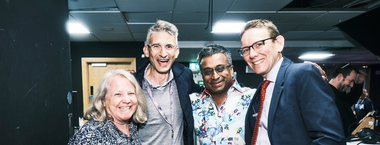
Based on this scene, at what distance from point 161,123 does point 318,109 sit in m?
1.06

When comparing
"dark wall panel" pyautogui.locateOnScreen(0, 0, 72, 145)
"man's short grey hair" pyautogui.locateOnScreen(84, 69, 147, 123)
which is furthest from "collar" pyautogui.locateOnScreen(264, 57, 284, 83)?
"dark wall panel" pyautogui.locateOnScreen(0, 0, 72, 145)

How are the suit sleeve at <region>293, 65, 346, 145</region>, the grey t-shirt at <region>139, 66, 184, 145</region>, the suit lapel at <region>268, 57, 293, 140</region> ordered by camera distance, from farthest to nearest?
the grey t-shirt at <region>139, 66, 184, 145</region>
the suit lapel at <region>268, 57, 293, 140</region>
the suit sleeve at <region>293, 65, 346, 145</region>

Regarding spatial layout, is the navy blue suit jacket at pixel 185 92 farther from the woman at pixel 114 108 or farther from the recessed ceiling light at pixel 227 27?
the recessed ceiling light at pixel 227 27

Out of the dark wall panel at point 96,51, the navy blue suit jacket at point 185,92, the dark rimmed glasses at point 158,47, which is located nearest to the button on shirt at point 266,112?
the navy blue suit jacket at point 185,92

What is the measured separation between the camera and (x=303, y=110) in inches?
35.8

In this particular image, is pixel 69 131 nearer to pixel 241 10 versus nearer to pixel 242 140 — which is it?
pixel 242 140

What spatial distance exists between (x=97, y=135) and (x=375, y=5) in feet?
16.3

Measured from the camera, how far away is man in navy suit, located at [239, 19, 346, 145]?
2.77 ft

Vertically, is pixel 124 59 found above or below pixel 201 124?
above

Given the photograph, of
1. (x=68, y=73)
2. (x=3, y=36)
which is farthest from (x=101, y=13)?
(x=3, y=36)

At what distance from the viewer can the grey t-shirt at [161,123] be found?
1447 millimetres

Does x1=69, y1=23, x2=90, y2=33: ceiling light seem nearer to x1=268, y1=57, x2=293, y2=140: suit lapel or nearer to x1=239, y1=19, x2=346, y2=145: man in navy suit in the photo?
x1=239, y1=19, x2=346, y2=145: man in navy suit

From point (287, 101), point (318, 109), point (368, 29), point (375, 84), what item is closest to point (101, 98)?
point (287, 101)

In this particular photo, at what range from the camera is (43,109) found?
5.02 feet
